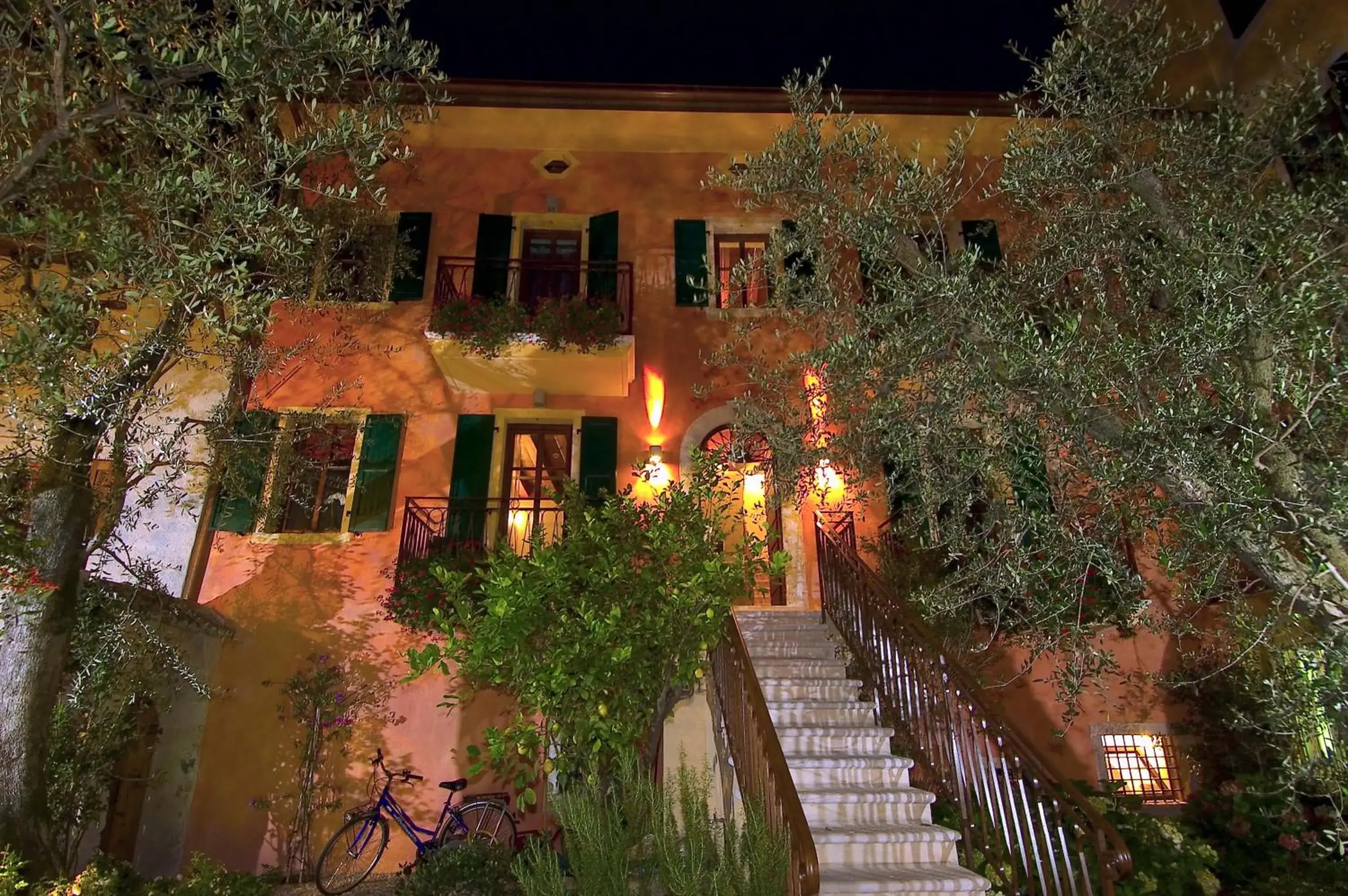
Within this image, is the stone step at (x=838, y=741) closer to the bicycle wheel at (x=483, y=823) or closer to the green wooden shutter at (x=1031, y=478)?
the green wooden shutter at (x=1031, y=478)

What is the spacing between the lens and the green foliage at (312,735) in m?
7.09

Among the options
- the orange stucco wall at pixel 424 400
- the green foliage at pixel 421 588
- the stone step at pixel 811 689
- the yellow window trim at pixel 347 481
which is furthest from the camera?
the yellow window trim at pixel 347 481

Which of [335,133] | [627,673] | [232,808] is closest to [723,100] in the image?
[335,133]

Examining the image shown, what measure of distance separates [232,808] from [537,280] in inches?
274

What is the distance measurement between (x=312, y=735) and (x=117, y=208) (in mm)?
5158

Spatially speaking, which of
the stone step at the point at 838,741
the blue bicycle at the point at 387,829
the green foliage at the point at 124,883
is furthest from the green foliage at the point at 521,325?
the green foliage at the point at 124,883

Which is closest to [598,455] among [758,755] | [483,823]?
[483,823]

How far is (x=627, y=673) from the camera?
508cm

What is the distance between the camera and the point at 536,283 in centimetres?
998

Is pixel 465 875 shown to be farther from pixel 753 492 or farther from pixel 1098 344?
pixel 753 492

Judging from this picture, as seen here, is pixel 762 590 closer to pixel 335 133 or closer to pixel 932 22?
pixel 335 133

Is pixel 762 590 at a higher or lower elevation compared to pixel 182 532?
lower

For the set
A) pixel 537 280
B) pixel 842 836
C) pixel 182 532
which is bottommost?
pixel 842 836

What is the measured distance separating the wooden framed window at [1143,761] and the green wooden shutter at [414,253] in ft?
31.8
